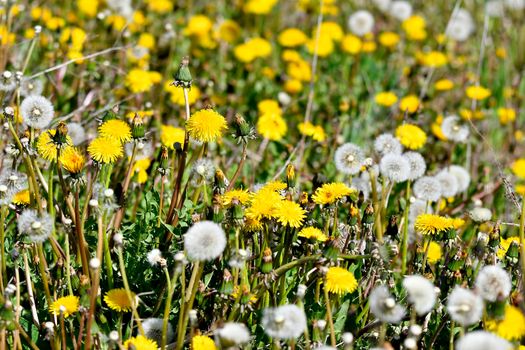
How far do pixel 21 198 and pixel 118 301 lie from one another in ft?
1.76

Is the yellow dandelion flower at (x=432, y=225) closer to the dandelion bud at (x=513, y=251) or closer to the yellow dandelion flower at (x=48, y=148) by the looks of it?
the dandelion bud at (x=513, y=251)

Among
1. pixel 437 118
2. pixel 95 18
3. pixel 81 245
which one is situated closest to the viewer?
pixel 81 245

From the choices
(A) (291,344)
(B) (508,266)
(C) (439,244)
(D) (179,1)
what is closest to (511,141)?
(C) (439,244)

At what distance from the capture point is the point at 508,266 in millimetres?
2312

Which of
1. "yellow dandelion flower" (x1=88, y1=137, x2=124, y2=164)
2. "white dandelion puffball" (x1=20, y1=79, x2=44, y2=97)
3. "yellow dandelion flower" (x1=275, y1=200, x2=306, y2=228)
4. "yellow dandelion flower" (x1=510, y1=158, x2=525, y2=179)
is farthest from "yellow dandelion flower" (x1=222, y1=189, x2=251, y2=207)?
"yellow dandelion flower" (x1=510, y1=158, x2=525, y2=179)

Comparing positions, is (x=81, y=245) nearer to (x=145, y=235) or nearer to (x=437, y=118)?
(x=145, y=235)

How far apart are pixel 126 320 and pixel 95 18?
2581 mm

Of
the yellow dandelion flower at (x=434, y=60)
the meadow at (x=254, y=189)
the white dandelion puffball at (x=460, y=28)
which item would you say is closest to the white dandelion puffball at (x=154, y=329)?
the meadow at (x=254, y=189)

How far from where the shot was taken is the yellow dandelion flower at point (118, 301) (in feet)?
6.31

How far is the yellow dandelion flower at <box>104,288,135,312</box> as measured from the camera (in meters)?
1.92

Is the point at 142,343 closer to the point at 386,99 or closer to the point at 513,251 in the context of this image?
the point at 513,251

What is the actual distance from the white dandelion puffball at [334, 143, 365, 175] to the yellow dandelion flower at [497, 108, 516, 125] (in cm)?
182

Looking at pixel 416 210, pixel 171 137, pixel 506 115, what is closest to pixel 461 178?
pixel 416 210

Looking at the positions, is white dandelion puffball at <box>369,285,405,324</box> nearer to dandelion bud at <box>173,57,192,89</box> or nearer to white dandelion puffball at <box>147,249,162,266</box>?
white dandelion puffball at <box>147,249,162,266</box>
